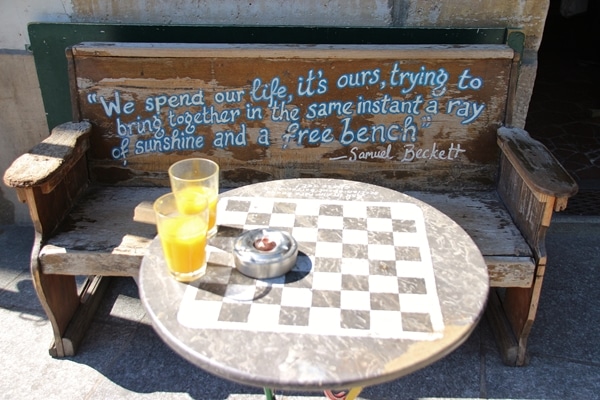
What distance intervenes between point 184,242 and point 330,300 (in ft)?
1.51

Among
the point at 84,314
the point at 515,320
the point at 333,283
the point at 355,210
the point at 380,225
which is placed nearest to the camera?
the point at 333,283

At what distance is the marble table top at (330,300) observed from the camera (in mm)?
1457

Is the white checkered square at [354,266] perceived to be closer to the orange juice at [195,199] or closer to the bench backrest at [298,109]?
the orange juice at [195,199]

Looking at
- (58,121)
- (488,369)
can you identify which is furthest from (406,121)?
(58,121)

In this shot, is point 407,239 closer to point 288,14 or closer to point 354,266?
point 354,266

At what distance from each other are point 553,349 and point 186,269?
77.1 inches

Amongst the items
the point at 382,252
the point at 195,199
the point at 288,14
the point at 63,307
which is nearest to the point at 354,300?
the point at 382,252

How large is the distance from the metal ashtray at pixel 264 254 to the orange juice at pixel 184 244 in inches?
4.9

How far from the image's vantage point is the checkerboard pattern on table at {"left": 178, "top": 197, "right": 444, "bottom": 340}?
1574mm

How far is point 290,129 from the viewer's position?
297 cm

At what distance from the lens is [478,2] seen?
3.10 m

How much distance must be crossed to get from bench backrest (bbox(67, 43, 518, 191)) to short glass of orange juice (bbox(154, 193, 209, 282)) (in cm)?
129

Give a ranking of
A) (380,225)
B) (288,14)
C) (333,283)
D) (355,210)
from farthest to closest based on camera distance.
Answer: (288,14) < (355,210) < (380,225) < (333,283)

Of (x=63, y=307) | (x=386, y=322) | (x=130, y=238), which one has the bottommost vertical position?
(x=63, y=307)
